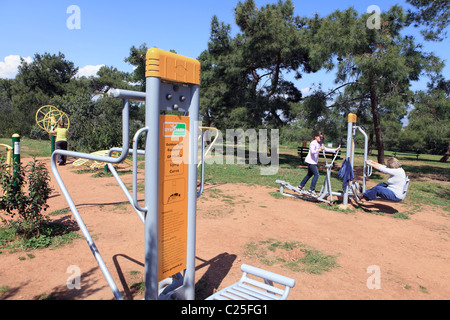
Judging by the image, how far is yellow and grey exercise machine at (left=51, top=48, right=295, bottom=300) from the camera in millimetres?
2189

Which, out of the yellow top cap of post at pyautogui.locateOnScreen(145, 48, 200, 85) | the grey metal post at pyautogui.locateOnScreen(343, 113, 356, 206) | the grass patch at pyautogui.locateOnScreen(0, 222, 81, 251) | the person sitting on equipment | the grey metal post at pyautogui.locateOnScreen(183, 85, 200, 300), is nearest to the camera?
the yellow top cap of post at pyautogui.locateOnScreen(145, 48, 200, 85)

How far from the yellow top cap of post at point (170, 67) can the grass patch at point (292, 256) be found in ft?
8.23

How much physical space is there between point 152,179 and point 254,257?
230cm

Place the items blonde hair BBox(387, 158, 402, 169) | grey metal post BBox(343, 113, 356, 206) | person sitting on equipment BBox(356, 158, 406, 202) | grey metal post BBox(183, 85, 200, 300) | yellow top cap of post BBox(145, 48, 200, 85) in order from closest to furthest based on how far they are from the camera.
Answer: yellow top cap of post BBox(145, 48, 200, 85) < grey metal post BBox(183, 85, 200, 300) < person sitting on equipment BBox(356, 158, 406, 202) < blonde hair BBox(387, 158, 402, 169) < grey metal post BBox(343, 113, 356, 206)

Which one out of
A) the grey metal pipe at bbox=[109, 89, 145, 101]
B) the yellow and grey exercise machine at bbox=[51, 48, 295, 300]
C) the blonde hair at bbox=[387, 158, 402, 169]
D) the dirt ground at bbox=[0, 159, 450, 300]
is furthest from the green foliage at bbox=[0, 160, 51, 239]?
the blonde hair at bbox=[387, 158, 402, 169]

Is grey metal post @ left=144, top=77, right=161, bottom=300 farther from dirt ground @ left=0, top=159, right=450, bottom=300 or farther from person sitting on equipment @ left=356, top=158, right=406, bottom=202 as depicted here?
person sitting on equipment @ left=356, top=158, right=406, bottom=202

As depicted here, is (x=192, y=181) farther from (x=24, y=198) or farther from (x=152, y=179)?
(x=24, y=198)

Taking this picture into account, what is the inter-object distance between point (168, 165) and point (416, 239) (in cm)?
469

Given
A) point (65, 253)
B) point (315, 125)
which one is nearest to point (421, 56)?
point (315, 125)

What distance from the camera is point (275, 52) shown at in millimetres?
14547

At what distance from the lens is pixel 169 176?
2389mm

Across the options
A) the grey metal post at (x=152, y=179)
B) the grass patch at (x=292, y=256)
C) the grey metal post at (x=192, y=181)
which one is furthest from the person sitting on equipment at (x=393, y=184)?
the grey metal post at (x=152, y=179)

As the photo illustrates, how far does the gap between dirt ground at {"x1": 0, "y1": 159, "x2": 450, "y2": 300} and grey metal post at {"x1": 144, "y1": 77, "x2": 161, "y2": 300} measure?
33.1 inches

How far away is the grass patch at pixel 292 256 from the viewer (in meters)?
3.79
